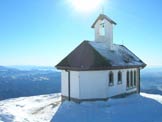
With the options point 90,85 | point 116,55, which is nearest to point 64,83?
point 90,85

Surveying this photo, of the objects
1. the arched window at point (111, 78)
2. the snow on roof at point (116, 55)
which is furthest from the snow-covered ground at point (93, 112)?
the snow on roof at point (116, 55)

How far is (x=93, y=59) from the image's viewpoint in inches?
908

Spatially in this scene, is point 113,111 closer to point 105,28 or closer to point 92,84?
point 92,84

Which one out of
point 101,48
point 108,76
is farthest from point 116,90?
point 101,48

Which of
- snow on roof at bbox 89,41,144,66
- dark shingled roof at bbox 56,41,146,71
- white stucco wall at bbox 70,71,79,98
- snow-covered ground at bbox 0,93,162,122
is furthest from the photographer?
snow on roof at bbox 89,41,144,66

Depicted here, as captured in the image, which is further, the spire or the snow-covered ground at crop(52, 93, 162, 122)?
the spire

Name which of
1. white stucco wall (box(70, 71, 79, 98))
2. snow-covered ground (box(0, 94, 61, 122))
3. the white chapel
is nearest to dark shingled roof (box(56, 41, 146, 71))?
the white chapel

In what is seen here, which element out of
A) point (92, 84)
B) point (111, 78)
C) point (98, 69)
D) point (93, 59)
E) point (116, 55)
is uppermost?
point (116, 55)

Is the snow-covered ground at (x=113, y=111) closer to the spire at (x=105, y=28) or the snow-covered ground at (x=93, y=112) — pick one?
the snow-covered ground at (x=93, y=112)

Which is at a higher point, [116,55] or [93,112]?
[116,55]

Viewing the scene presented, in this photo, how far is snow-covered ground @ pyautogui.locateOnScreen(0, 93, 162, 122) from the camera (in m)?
18.6

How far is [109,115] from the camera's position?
762 inches

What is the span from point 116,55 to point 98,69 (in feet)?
14.8

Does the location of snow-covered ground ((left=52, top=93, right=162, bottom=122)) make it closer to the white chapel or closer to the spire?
the white chapel
